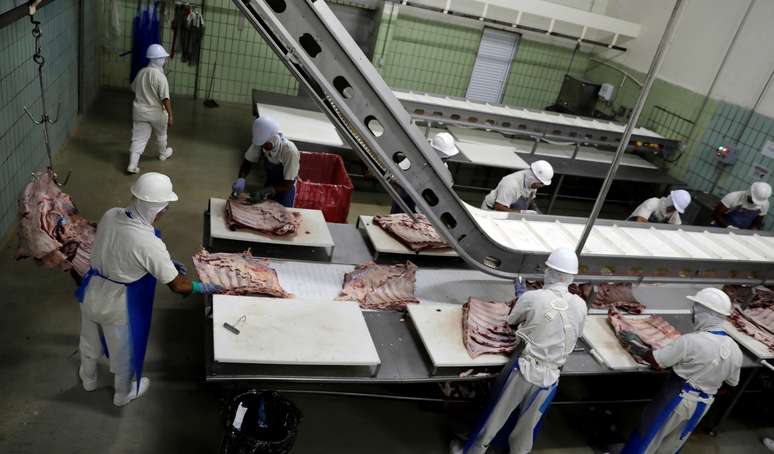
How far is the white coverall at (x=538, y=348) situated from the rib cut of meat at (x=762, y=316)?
2281 millimetres

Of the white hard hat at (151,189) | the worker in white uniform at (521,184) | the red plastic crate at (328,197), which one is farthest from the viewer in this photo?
the red plastic crate at (328,197)

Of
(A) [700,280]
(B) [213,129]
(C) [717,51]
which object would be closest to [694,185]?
(C) [717,51]

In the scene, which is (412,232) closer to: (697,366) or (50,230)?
(697,366)

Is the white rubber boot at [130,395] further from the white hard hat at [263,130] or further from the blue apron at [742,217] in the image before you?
the blue apron at [742,217]

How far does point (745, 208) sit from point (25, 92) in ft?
26.7

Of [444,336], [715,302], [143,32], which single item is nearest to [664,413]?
[715,302]

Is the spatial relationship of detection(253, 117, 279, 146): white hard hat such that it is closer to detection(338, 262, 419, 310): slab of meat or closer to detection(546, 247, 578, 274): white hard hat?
detection(338, 262, 419, 310): slab of meat

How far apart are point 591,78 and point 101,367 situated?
10291mm

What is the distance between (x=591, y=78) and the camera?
11117 millimetres

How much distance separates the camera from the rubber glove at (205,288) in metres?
3.41

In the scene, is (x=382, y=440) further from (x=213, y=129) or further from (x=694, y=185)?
(x=694, y=185)

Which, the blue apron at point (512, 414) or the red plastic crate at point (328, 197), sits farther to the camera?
the red plastic crate at point (328, 197)

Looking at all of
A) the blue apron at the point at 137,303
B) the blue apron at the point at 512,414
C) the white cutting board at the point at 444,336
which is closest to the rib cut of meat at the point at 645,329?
the blue apron at the point at 512,414

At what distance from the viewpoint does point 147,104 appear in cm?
687
